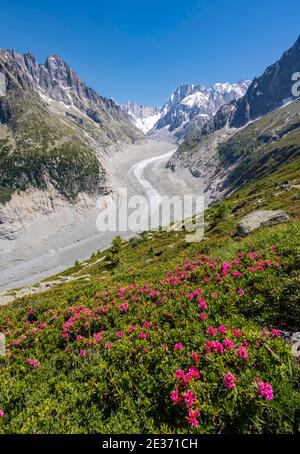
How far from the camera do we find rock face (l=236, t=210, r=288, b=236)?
29812mm

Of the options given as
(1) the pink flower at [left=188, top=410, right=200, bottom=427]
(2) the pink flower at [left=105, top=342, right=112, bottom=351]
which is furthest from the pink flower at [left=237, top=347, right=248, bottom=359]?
(2) the pink flower at [left=105, top=342, right=112, bottom=351]

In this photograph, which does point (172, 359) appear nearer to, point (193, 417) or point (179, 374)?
point (179, 374)

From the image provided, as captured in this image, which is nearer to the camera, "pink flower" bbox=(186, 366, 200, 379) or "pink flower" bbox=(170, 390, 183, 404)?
"pink flower" bbox=(170, 390, 183, 404)

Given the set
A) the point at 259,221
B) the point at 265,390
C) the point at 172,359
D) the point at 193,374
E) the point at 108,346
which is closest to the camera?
the point at 265,390

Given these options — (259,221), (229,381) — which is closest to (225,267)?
(229,381)

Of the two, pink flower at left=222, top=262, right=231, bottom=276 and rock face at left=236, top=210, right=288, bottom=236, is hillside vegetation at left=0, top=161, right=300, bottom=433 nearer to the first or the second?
pink flower at left=222, top=262, right=231, bottom=276

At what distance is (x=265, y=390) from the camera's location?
15.9 feet

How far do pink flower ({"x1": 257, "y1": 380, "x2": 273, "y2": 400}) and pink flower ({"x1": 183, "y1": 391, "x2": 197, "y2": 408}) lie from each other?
1.34 meters

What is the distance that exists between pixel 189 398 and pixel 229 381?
0.92 meters

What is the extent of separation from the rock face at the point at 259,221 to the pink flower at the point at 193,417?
25.7 m

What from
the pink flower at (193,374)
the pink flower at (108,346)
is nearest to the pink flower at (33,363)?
the pink flower at (108,346)

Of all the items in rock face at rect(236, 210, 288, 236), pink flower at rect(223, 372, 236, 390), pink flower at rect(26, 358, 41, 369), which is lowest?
pink flower at rect(26, 358, 41, 369)

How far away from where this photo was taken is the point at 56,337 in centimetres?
1109
